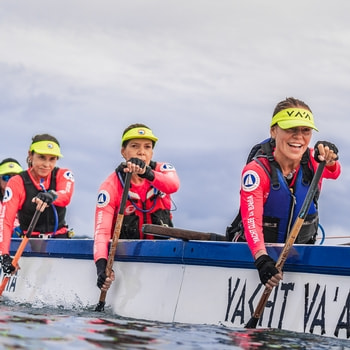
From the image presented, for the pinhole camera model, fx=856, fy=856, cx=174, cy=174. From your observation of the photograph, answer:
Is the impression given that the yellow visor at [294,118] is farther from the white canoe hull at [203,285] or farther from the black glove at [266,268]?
the black glove at [266,268]

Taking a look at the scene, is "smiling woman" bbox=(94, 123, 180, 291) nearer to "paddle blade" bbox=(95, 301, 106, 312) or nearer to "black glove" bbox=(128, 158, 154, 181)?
"black glove" bbox=(128, 158, 154, 181)

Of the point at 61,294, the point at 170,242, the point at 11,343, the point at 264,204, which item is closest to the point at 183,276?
the point at 170,242

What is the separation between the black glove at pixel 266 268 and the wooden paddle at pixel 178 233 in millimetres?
1482

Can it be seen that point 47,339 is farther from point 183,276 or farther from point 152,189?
point 152,189

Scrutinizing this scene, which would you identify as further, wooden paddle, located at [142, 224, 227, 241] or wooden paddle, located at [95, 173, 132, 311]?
wooden paddle, located at [95, 173, 132, 311]

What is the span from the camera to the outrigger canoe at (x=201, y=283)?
696cm

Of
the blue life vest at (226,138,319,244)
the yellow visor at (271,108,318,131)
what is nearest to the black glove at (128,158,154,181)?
the blue life vest at (226,138,319,244)

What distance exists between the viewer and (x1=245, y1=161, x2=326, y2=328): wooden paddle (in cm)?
725

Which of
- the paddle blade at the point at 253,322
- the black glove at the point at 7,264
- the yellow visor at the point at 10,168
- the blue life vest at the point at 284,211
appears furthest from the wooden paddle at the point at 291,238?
the yellow visor at the point at 10,168

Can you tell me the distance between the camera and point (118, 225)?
31.3 ft

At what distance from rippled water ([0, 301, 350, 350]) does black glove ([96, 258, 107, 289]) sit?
212 centimetres

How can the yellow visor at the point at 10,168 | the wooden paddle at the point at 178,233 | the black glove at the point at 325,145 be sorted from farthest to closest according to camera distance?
1. the yellow visor at the point at 10,168
2. the wooden paddle at the point at 178,233
3. the black glove at the point at 325,145

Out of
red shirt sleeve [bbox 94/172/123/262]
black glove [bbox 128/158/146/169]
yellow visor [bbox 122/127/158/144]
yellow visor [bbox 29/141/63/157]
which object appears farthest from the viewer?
yellow visor [bbox 29/141/63/157]

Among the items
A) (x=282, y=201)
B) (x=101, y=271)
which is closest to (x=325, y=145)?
(x=282, y=201)
